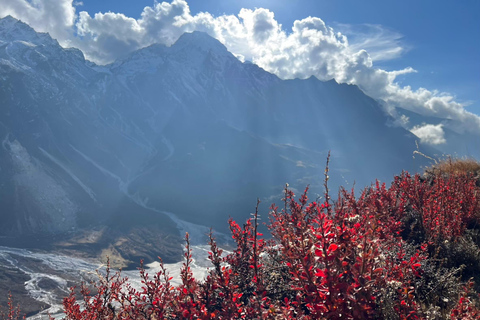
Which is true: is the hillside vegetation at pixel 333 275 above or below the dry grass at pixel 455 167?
below

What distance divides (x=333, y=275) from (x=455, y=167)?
12934 millimetres

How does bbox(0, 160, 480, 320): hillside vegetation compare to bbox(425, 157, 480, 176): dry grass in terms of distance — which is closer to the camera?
bbox(0, 160, 480, 320): hillside vegetation

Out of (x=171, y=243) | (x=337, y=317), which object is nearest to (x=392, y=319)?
(x=337, y=317)

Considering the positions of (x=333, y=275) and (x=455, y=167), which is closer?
(x=333, y=275)

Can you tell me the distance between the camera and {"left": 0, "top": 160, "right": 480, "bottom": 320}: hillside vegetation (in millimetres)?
2857

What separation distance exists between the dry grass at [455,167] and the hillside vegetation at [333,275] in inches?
180

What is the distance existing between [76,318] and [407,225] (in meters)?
8.00

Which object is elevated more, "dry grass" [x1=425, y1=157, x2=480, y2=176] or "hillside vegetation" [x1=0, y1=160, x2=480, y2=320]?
"dry grass" [x1=425, y1=157, x2=480, y2=176]

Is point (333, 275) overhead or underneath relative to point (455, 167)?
underneath

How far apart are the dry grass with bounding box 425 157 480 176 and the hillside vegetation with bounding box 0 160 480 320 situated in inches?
180

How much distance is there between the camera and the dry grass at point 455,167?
40.9 ft

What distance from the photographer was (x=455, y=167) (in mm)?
13016

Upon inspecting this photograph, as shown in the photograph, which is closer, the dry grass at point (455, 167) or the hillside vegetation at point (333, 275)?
the hillside vegetation at point (333, 275)

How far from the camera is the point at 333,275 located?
9.09 ft
